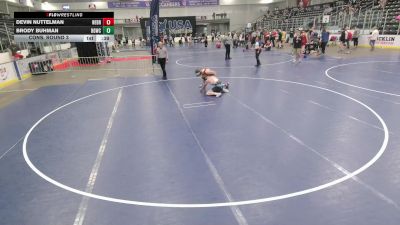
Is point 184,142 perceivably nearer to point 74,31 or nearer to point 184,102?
point 184,102

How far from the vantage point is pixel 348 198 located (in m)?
4.65

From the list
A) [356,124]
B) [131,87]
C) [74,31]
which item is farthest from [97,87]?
[356,124]

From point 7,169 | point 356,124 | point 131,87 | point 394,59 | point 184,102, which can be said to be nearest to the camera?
point 7,169

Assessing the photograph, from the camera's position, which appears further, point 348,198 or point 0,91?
point 0,91

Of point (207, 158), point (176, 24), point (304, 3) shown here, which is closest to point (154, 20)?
point (207, 158)

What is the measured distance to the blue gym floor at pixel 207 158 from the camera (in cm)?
450

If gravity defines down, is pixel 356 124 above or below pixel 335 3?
below

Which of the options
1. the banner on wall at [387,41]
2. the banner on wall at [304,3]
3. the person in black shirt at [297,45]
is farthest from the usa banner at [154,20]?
the banner on wall at [304,3]

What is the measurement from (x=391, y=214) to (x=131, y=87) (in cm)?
1152

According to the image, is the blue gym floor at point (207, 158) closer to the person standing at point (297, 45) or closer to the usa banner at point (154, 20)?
the person standing at point (297, 45)

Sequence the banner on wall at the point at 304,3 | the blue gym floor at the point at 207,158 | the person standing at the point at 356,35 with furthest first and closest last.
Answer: the banner on wall at the point at 304,3 < the person standing at the point at 356,35 < the blue gym floor at the point at 207,158
